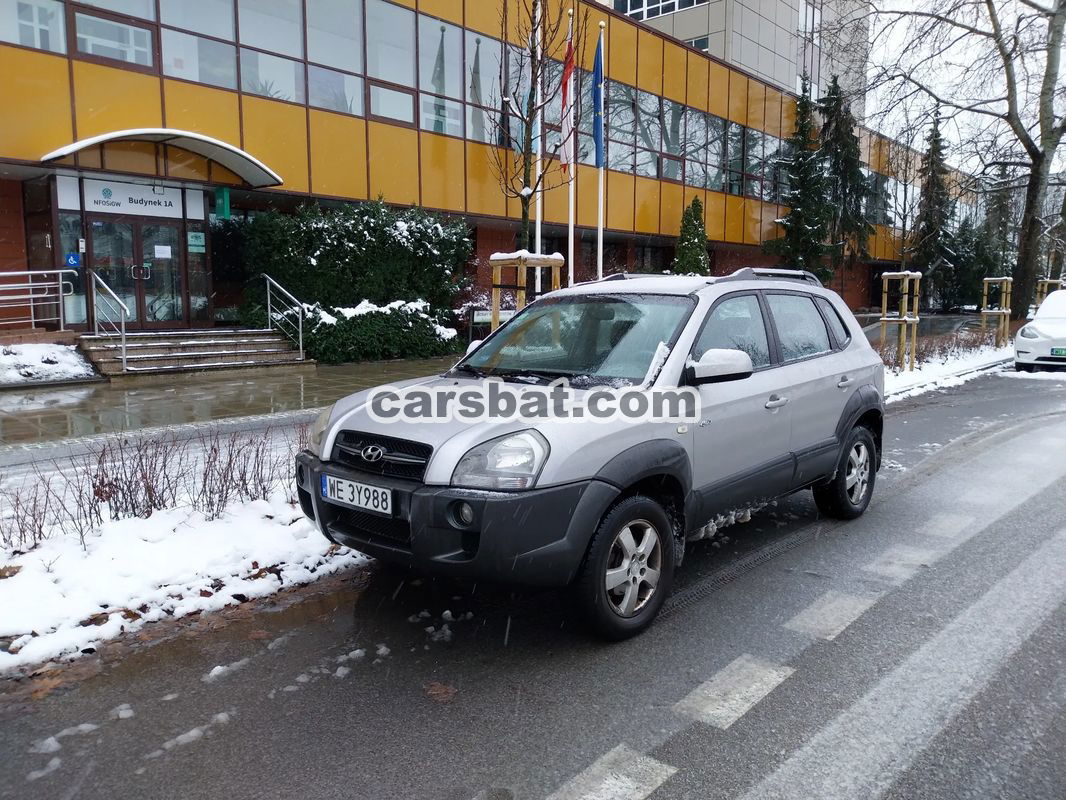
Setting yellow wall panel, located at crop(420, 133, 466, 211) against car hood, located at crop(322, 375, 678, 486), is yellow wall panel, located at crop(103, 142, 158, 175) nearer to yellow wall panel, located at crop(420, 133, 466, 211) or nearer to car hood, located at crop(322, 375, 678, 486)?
yellow wall panel, located at crop(420, 133, 466, 211)

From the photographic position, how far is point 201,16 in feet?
54.5

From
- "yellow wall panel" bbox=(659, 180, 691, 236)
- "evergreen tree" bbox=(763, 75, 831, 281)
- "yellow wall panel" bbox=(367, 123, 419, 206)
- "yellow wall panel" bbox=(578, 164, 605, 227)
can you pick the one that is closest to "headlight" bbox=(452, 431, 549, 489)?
"yellow wall panel" bbox=(367, 123, 419, 206)

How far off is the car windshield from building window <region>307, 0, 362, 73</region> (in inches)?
635

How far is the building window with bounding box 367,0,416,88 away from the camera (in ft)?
64.1

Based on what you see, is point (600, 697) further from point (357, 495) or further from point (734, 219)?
point (734, 219)

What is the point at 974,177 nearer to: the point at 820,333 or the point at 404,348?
the point at 404,348

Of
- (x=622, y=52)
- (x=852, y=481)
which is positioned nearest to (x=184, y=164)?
(x=622, y=52)

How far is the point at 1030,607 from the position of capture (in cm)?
423

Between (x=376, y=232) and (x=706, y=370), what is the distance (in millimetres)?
14549

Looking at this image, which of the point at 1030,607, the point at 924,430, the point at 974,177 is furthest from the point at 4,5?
the point at 974,177

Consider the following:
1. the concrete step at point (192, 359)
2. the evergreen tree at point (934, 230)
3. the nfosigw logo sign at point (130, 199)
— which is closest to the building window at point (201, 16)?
the nfosigw logo sign at point (130, 199)

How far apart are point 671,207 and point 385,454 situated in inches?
1034

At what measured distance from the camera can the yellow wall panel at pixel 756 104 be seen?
31953 mm

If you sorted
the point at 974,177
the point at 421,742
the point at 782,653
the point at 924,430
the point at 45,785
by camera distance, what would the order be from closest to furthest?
the point at 45,785 → the point at 421,742 → the point at 782,653 → the point at 924,430 → the point at 974,177
